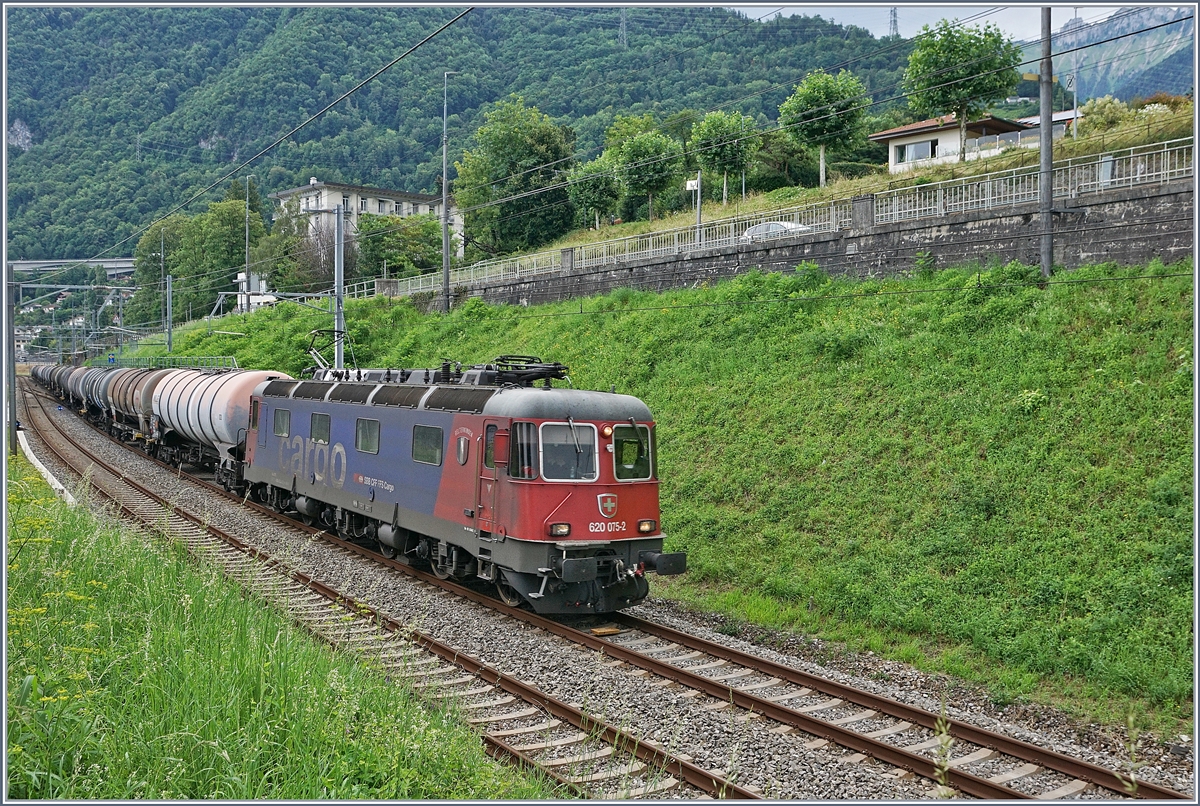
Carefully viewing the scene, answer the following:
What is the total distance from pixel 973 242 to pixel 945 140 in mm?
24175

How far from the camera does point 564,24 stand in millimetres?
100250

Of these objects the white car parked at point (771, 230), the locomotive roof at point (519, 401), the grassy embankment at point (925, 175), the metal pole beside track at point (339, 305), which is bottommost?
the locomotive roof at point (519, 401)

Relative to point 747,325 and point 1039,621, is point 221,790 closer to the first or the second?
point 1039,621

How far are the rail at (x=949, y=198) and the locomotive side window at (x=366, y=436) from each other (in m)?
12.5

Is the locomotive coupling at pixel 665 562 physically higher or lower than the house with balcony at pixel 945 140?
lower

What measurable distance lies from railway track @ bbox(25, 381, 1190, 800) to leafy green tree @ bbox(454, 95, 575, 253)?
40909 mm

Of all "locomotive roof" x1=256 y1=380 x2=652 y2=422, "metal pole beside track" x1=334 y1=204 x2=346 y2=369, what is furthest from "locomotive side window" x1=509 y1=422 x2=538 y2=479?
"metal pole beside track" x1=334 y1=204 x2=346 y2=369

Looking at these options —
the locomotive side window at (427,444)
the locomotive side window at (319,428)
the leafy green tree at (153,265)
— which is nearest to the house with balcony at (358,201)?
the leafy green tree at (153,265)

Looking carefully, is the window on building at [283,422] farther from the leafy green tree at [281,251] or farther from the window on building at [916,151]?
the leafy green tree at [281,251]

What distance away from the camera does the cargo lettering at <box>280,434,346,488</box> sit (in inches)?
668

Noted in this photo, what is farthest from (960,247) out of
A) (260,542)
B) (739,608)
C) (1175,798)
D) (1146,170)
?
(260,542)

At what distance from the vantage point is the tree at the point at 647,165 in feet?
143

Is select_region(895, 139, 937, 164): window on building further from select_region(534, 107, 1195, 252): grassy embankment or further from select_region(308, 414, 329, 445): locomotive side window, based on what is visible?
select_region(308, 414, 329, 445): locomotive side window

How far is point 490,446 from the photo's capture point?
1209cm
